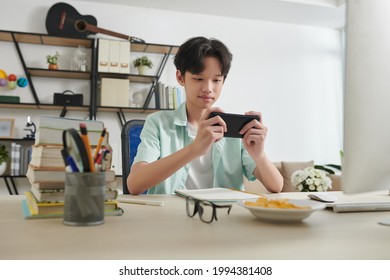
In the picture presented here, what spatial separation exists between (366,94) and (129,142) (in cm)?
117

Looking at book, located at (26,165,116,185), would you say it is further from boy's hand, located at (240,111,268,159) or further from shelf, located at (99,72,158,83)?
shelf, located at (99,72,158,83)

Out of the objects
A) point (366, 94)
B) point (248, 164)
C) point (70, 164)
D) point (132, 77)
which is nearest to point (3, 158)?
point (132, 77)

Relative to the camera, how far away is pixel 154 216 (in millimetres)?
787

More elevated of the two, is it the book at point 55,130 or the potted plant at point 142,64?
the potted plant at point 142,64

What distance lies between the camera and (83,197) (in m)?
0.65

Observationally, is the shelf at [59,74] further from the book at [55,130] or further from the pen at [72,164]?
the pen at [72,164]

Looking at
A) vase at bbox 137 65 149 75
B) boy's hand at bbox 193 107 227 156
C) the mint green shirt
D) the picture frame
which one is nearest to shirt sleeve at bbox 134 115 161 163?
the mint green shirt

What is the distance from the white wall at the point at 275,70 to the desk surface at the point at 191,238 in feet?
9.80

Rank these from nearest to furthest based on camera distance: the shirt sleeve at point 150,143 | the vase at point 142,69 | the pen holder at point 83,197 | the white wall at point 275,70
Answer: the pen holder at point 83,197
the shirt sleeve at point 150,143
the vase at point 142,69
the white wall at point 275,70

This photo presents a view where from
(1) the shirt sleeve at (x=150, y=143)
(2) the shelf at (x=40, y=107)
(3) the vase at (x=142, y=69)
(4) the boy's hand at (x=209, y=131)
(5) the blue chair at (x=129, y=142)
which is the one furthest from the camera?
(3) the vase at (x=142, y=69)

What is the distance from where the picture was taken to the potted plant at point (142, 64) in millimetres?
3547

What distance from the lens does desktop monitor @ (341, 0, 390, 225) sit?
59 centimetres

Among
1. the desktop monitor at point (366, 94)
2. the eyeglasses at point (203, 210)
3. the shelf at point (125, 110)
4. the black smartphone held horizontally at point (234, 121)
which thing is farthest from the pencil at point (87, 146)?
the shelf at point (125, 110)
